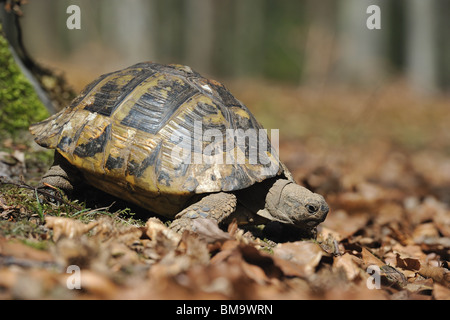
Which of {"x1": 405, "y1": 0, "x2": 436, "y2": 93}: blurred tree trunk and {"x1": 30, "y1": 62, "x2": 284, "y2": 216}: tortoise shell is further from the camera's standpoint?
{"x1": 405, "y1": 0, "x2": 436, "y2": 93}: blurred tree trunk

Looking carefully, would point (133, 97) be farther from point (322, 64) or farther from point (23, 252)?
point (322, 64)

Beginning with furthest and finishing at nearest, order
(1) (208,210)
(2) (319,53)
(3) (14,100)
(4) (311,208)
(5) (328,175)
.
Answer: (2) (319,53) → (5) (328,175) → (3) (14,100) → (4) (311,208) → (1) (208,210)

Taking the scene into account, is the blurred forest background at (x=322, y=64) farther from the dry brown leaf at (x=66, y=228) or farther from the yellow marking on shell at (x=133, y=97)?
the dry brown leaf at (x=66, y=228)

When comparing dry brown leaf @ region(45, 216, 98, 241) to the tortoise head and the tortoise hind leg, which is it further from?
the tortoise head

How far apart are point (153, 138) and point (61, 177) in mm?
1040

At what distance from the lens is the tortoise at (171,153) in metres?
3.49

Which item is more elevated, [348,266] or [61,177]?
[61,177]

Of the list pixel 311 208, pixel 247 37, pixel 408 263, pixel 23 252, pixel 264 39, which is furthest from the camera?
pixel 264 39

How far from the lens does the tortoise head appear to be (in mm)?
3684

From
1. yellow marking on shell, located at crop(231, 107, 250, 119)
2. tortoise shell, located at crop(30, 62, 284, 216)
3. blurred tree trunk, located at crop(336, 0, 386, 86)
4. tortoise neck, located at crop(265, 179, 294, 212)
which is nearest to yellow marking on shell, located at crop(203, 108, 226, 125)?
tortoise shell, located at crop(30, 62, 284, 216)

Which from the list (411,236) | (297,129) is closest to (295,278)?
(411,236)

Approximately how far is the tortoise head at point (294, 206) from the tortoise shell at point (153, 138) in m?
0.22

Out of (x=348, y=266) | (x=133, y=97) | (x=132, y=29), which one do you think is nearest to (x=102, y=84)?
(x=133, y=97)

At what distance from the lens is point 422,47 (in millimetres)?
23516
